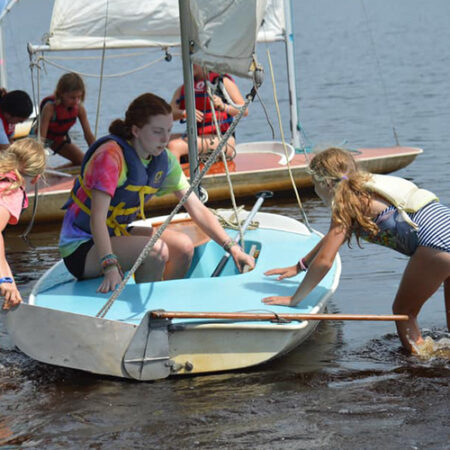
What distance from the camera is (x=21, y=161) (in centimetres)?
433

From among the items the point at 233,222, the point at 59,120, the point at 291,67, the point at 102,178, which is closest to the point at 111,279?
the point at 102,178

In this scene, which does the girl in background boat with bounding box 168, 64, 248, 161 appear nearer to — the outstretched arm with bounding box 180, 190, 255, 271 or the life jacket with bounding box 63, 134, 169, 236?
the outstretched arm with bounding box 180, 190, 255, 271

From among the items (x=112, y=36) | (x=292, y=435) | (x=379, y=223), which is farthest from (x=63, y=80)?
(x=292, y=435)

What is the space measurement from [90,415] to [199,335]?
0.55 meters

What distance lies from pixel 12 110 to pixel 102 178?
11.8 ft

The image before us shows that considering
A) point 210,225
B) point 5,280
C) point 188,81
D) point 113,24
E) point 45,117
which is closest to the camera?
point 5,280

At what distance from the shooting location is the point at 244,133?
1375cm

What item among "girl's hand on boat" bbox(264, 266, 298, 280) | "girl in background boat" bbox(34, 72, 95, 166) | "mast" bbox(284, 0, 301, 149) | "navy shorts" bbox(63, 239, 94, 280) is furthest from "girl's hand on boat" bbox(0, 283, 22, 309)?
"mast" bbox(284, 0, 301, 149)

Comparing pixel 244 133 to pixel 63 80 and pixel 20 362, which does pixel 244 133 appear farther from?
pixel 20 362

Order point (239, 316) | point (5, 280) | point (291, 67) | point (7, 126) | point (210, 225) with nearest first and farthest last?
point (239, 316), point (5, 280), point (210, 225), point (7, 126), point (291, 67)

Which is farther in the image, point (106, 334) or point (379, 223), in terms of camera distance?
point (379, 223)

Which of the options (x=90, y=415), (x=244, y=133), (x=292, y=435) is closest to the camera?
(x=292, y=435)

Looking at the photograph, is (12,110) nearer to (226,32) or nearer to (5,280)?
(226,32)

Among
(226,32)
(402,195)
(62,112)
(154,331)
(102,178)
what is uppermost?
(226,32)
